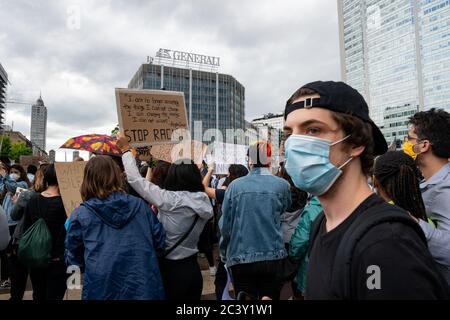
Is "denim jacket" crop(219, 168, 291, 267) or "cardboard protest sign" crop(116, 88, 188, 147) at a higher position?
"cardboard protest sign" crop(116, 88, 188, 147)

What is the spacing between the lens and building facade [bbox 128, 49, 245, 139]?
311ft

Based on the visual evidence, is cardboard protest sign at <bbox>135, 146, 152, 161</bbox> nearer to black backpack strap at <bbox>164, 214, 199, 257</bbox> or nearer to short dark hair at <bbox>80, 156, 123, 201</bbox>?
short dark hair at <bbox>80, 156, 123, 201</bbox>

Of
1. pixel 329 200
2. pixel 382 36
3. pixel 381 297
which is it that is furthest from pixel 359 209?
pixel 382 36

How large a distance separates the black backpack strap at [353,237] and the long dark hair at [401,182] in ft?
4.21

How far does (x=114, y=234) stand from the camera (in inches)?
104

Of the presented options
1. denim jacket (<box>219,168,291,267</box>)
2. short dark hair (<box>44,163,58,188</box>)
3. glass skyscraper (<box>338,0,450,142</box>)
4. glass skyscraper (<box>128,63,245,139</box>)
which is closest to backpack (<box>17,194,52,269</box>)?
short dark hair (<box>44,163,58,188</box>)

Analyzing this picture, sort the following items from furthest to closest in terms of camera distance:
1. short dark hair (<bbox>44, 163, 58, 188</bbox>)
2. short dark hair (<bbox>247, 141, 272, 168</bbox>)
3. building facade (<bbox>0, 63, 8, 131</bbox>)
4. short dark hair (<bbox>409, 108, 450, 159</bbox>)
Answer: building facade (<bbox>0, 63, 8, 131</bbox>)
short dark hair (<bbox>44, 163, 58, 188</bbox>)
short dark hair (<bbox>247, 141, 272, 168</bbox>)
short dark hair (<bbox>409, 108, 450, 159</bbox>)

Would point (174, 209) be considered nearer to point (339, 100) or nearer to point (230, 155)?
point (339, 100)

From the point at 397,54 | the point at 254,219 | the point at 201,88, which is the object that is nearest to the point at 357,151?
the point at 254,219

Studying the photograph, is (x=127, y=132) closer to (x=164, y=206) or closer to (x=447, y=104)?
(x=164, y=206)

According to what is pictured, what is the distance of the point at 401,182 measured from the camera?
2172 millimetres

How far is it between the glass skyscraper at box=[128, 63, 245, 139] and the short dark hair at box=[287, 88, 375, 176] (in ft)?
300

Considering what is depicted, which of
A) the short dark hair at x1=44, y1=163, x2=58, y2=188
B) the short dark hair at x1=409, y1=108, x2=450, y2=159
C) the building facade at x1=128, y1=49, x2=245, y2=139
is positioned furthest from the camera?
the building facade at x1=128, y1=49, x2=245, y2=139

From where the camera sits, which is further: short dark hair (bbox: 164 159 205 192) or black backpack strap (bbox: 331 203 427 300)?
short dark hair (bbox: 164 159 205 192)
